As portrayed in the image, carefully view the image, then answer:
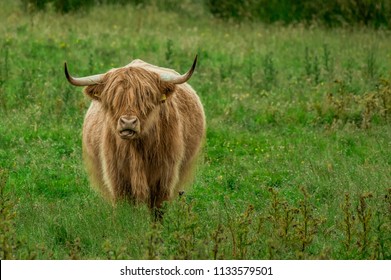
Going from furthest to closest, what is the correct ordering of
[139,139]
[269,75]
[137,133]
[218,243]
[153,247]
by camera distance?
Result: [269,75] → [139,139] → [137,133] → [218,243] → [153,247]

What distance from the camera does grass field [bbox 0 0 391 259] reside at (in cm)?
700

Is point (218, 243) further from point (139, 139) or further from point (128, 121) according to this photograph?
point (139, 139)

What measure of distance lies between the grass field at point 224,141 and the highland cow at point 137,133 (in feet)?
0.91

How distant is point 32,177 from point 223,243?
10.9 feet

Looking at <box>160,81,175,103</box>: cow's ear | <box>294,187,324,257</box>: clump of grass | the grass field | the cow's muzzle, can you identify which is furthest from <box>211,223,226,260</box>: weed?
<box>160,81,175,103</box>: cow's ear

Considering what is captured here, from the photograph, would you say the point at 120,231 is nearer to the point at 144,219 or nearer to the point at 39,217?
the point at 144,219

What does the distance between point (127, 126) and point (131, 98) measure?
10.8 inches

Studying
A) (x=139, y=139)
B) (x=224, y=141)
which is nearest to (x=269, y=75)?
(x=224, y=141)

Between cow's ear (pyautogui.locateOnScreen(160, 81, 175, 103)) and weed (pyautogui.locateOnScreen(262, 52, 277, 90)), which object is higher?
cow's ear (pyautogui.locateOnScreen(160, 81, 175, 103))

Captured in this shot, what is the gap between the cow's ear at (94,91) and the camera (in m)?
7.91

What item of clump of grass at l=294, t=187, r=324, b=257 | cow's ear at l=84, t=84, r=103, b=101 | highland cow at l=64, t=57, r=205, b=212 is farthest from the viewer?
cow's ear at l=84, t=84, r=103, b=101

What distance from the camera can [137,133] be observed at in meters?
7.60

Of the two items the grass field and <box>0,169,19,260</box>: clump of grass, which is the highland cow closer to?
the grass field

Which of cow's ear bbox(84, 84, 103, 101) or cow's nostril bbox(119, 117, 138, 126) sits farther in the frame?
cow's ear bbox(84, 84, 103, 101)
